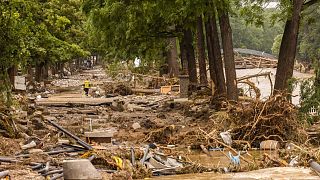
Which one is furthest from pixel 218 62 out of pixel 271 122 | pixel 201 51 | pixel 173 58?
pixel 173 58

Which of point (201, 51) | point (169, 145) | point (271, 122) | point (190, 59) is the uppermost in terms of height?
point (201, 51)

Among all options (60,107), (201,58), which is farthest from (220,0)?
(60,107)

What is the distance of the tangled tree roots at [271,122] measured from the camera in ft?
52.5

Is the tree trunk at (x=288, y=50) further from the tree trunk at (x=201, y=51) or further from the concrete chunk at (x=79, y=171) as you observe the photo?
the concrete chunk at (x=79, y=171)

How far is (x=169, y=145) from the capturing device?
1639 centimetres

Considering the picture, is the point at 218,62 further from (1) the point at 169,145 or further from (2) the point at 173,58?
(2) the point at 173,58

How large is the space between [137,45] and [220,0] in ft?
57.1

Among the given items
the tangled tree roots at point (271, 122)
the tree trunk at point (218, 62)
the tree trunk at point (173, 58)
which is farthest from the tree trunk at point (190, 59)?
the tangled tree roots at point (271, 122)

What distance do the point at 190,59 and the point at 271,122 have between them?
15147 mm

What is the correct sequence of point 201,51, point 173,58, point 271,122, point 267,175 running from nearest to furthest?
point 267,175 < point 271,122 < point 201,51 < point 173,58

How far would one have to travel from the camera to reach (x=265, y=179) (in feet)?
36.6

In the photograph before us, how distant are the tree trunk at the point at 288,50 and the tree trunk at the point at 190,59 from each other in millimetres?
9852

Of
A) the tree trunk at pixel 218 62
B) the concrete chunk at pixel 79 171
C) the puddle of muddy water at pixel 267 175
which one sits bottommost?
the puddle of muddy water at pixel 267 175

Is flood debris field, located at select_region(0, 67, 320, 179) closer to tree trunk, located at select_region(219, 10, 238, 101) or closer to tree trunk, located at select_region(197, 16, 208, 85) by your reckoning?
tree trunk, located at select_region(219, 10, 238, 101)
